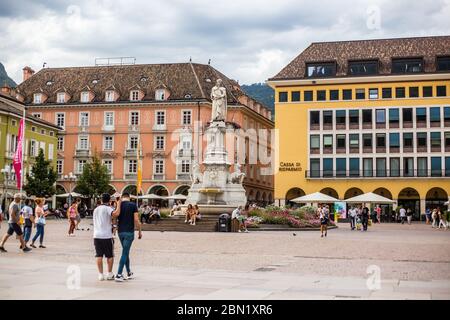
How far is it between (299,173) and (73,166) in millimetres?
29072

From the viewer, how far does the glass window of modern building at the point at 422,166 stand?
218 feet

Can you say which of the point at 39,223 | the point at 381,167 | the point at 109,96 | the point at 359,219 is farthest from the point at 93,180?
the point at 39,223

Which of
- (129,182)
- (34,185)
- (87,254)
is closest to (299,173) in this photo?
(129,182)

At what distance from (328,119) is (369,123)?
A: 176 inches

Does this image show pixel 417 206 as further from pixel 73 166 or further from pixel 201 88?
pixel 73 166

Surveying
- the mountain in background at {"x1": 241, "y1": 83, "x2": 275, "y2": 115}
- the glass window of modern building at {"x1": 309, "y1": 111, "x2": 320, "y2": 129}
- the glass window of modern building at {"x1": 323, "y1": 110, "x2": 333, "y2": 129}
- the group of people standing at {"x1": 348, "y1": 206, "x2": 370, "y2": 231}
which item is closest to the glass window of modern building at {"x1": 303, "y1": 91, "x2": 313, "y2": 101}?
the glass window of modern building at {"x1": 309, "y1": 111, "x2": 320, "y2": 129}

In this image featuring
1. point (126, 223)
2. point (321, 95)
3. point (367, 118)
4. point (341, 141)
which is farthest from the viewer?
point (321, 95)

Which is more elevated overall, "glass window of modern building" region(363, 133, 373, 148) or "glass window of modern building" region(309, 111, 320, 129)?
"glass window of modern building" region(309, 111, 320, 129)

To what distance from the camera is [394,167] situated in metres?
67.4

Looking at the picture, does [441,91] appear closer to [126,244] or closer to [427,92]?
[427,92]

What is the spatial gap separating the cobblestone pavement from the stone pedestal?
18619mm

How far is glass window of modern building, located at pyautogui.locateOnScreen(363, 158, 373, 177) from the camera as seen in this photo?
67750mm

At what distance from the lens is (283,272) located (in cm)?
1421

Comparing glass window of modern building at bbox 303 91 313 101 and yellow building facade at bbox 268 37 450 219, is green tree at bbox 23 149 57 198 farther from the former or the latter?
glass window of modern building at bbox 303 91 313 101
